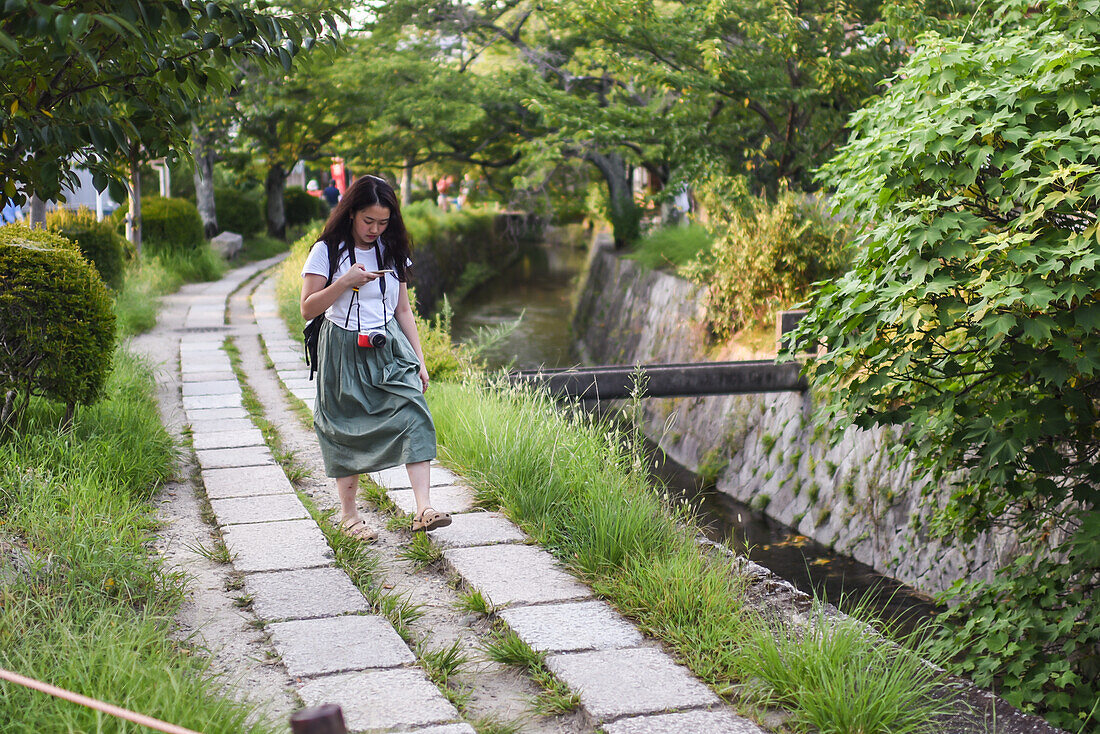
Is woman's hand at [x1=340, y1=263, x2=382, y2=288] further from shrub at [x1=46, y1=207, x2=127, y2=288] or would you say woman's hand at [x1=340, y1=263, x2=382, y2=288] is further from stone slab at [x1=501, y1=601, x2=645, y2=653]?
shrub at [x1=46, y1=207, x2=127, y2=288]

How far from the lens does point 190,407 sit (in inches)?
276

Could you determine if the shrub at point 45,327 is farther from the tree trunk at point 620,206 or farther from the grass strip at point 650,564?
the tree trunk at point 620,206

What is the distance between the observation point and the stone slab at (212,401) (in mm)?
7070

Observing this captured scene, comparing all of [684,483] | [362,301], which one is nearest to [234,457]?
[362,301]

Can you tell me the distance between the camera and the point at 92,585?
3.27m

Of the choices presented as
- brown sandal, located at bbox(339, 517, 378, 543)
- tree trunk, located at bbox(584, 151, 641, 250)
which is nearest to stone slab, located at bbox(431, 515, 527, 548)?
brown sandal, located at bbox(339, 517, 378, 543)

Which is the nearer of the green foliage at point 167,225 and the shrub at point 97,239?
the shrub at point 97,239

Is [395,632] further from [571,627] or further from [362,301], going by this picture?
[362,301]

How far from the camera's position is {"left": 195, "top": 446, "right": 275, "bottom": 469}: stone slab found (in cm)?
543

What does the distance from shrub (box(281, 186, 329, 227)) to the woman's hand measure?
2765 centimetres

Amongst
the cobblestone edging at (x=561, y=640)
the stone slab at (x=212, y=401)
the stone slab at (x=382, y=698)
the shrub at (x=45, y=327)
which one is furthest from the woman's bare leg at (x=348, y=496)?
the stone slab at (x=212, y=401)

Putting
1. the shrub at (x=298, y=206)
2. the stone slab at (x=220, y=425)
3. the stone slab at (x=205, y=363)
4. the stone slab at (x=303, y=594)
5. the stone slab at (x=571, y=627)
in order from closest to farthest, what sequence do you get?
the stone slab at (x=571, y=627)
the stone slab at (x=303, y=594)
the stone slab at (x=220, y=425)
the stone slab at (x=205, y=363)
the shrub at (x=298, y=206)

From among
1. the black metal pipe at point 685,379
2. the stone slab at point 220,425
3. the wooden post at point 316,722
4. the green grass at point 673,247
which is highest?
the wooden post at point 316,722

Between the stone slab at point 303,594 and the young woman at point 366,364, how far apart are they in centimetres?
48
